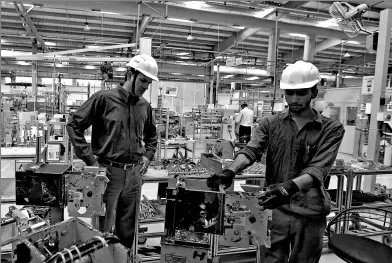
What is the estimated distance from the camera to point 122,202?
2293 millimetres

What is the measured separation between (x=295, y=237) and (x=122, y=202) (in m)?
1.24

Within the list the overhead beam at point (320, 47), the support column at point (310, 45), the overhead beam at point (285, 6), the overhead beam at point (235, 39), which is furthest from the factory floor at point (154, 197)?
the overhead beam at point (320, 47)

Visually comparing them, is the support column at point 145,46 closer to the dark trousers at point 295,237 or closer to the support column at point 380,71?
the dark trousers at point 295,237

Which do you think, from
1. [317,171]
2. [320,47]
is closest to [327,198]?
[317,171]

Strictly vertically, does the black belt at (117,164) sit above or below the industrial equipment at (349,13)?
below

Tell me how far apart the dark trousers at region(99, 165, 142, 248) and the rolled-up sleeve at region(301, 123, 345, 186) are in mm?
1229

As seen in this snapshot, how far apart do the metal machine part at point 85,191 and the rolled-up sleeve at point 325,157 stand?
1.17 meters

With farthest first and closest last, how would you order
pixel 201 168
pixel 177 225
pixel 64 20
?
pixel 64 20 → pixel 201 168 → pixel 177 225

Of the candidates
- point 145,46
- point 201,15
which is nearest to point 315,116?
point 145,46

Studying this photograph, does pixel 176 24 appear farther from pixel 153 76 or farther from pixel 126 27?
pixel 153 76

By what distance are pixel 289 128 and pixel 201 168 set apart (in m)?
1.53

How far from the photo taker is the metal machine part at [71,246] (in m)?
1.07

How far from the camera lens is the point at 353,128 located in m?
9.38

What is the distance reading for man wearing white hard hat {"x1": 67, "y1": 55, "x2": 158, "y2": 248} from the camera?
86.3 inches
